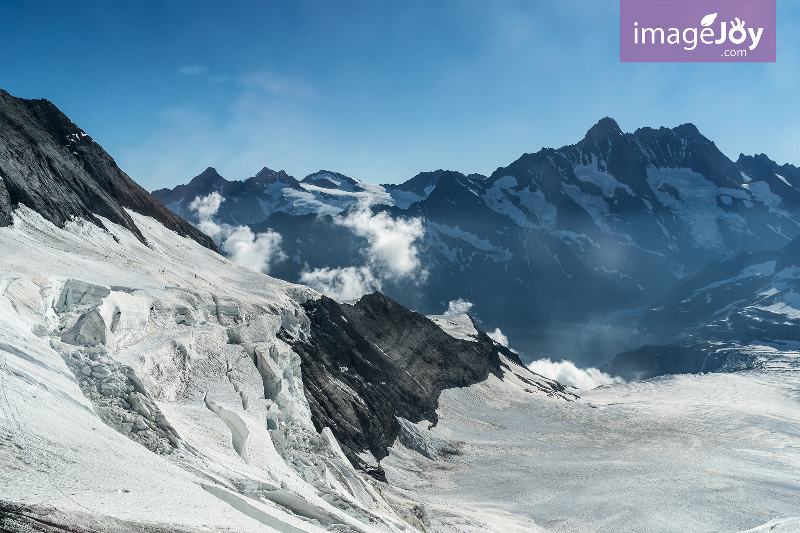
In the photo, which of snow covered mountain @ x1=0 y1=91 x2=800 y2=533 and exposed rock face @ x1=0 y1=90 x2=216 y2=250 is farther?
exposed rock face @ x1=0 y1=90 x2=216 y2=250

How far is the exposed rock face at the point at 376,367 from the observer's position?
63.8m

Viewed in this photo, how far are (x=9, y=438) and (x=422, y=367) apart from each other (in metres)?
94.1

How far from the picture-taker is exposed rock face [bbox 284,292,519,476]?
209 feet

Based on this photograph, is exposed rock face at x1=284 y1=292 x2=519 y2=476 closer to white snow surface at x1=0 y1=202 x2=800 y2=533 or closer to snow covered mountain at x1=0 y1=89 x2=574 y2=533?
snow covered mountain at x1=0 y1=89 x2=574 y2=533

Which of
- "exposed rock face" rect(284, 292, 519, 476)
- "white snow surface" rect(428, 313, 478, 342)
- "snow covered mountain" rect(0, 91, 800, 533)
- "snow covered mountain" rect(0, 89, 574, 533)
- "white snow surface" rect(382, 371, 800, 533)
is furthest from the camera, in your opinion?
"white snow surface" rect(428, 313, 478, 342)

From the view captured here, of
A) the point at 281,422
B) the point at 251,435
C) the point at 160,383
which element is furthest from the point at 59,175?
the point at 251,435

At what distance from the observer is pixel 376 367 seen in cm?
8825

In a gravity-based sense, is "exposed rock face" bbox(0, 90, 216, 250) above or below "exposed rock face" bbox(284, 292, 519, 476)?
above

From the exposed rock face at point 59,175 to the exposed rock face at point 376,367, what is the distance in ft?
98.7

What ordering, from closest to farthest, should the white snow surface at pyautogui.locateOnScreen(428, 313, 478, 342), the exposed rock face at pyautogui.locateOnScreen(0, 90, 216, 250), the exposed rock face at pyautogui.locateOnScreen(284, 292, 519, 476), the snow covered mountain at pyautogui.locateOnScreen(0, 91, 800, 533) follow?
the snow covered mountain at pyautogui.locateOnScreen(0, 91, 800, 533)
the exposed rock face at pyautogui.locateOnScreen(0, 90, 216, 250)
the exposed rock face at pyautogui.locateOnScreen(284, 292, 519, 476)
the white snow surface at pyautogui.locateOnScreen(428, 313, 478, 342)

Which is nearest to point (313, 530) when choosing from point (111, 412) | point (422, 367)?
point (111, 412)

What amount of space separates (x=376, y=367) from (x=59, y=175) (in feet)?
168

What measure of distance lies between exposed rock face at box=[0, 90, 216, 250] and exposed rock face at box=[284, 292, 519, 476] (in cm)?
3009

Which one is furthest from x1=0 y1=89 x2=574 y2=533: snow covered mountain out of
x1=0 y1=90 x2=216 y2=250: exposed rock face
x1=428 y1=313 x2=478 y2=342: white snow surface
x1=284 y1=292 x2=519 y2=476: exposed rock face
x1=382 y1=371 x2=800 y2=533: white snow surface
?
x1=428 y1=313 x2=478 y2=342: white snow surface
